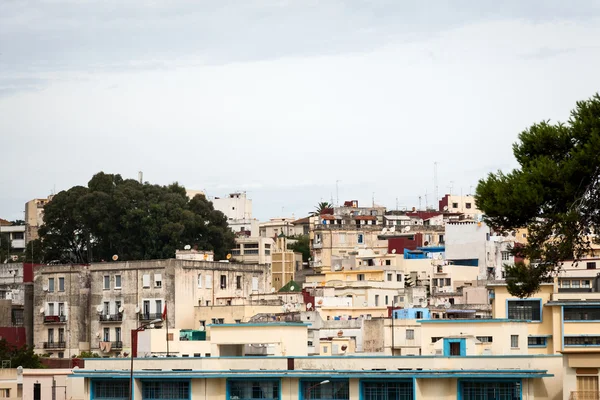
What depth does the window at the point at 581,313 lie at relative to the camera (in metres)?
67.3

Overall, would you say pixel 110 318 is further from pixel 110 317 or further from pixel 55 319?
pixel 55 319

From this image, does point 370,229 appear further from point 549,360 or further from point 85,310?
point 549,360

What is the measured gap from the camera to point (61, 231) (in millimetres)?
117750

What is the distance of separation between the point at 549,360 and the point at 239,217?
103m


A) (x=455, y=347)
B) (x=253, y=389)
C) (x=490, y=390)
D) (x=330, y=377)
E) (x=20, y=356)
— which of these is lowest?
(x=253, y=389)

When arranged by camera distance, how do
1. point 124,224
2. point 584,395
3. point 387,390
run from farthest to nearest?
point 124,224
point 387,390
point 584,395

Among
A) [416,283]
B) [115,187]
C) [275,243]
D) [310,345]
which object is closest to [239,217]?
[275,243]

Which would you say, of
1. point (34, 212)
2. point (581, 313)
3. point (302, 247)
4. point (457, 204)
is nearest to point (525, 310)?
point (581, 313)

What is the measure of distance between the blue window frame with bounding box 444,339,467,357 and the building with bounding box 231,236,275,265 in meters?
63.9

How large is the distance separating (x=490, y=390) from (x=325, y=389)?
7.55 meters

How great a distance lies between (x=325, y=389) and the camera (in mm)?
66625

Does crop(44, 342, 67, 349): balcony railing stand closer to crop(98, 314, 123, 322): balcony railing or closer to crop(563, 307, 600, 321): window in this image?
crop(98, 314, 123, 322): balcony railing

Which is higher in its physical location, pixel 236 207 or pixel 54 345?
pixel 236 207

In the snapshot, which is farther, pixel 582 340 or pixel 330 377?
pixel 330 377
